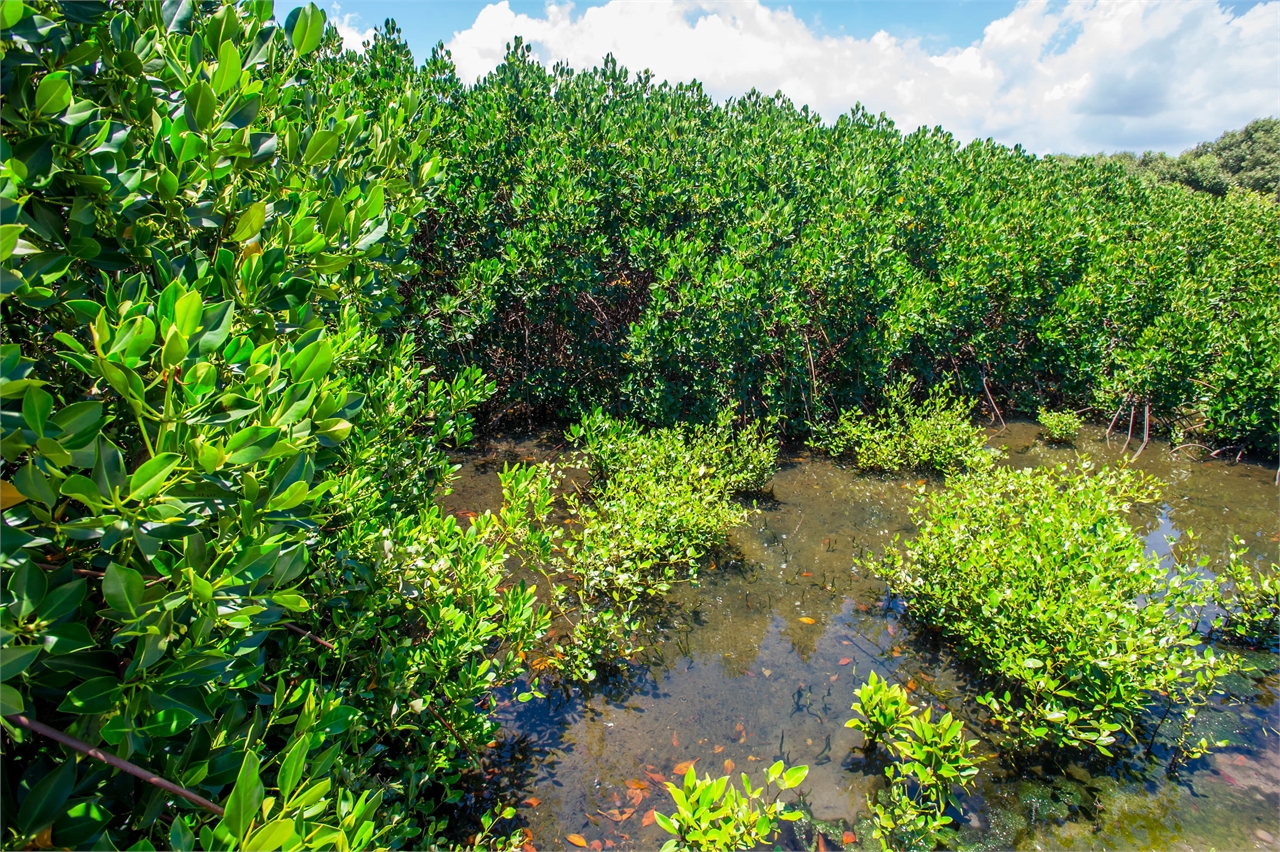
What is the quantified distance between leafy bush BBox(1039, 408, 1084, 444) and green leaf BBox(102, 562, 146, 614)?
373 inches

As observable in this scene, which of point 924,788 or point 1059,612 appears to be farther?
point 1059,612

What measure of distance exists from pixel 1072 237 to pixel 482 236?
8251 millimetres

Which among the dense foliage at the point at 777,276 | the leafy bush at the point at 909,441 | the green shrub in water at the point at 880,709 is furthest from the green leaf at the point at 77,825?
the leafy bush at the point at 909,441

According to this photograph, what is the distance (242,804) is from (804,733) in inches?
132

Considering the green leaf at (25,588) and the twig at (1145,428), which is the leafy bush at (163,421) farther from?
the twig at (1145,428)

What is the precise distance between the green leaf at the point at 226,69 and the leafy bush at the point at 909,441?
674 centimetres

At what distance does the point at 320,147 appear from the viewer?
205cm

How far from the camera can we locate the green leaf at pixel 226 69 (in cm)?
162

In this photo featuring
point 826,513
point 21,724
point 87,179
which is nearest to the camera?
point 21,724

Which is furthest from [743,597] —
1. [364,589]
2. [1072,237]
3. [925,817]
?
[1072,237]

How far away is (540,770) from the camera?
11.3ft

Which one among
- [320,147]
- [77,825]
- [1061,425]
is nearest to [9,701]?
[77,825]

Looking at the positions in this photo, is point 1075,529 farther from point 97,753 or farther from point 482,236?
point 482,236

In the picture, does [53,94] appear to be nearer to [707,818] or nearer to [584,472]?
[707,818]
